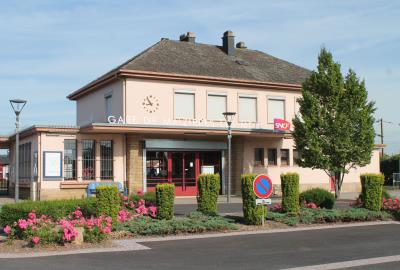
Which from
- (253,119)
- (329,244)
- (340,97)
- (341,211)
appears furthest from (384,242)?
(253,119)

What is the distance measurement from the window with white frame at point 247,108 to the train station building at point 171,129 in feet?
0.19

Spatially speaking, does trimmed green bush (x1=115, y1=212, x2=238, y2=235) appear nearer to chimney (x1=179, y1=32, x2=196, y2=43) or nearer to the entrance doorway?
the entrance doorway

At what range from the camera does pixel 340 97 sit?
25938mm

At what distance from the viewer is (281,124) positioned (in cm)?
3108

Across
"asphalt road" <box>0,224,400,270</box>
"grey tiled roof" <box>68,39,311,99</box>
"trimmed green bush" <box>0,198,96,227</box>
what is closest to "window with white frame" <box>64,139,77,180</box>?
"grey tiled roof" <box>68,39,311,99</box>

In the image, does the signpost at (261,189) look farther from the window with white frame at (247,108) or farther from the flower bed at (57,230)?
the window with white frame at (247,108)

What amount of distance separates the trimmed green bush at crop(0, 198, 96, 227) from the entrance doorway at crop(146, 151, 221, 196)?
14.2 metres

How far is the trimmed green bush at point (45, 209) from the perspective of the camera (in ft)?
41.8

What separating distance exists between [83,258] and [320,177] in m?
25.0

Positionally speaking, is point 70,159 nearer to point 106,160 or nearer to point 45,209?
point 106,160

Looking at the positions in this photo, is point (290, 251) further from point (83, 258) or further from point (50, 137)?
point (50, 137)

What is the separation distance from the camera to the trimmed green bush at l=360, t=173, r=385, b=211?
16.9 metres

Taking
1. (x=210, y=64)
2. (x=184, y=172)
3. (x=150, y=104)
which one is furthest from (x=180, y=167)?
(x=210, y=64)

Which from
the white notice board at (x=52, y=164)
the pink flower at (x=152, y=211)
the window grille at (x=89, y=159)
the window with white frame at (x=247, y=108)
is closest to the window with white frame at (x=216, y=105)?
the window with white frame at (x=247, y=108)
